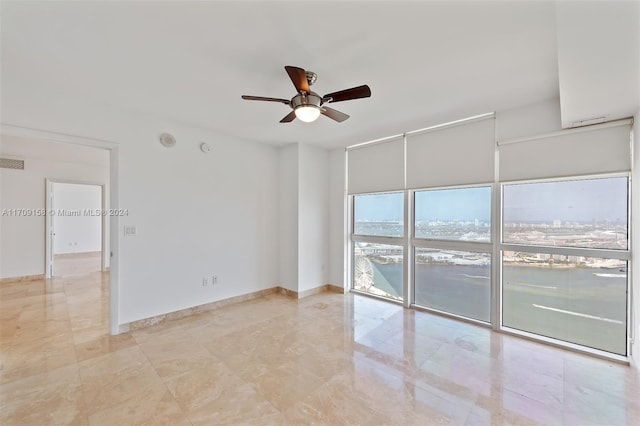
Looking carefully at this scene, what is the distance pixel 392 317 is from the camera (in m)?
3.64

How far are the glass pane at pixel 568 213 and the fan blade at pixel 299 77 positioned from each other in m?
2.73

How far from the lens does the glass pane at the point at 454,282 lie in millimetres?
3400

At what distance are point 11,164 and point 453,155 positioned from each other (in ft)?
26.2

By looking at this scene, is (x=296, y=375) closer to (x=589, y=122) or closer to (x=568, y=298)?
(x=568, y=298)

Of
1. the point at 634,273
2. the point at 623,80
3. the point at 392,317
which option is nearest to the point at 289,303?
the point at 392,317

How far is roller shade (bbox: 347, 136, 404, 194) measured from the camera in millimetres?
4113

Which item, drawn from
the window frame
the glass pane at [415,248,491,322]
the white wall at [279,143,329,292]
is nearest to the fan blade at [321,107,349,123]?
the white wall at [279,143,329,292]

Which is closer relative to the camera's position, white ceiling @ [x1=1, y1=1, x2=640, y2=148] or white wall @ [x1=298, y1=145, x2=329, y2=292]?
white ceiling @ [x1=1, y1=1, x2=640, y2=148]

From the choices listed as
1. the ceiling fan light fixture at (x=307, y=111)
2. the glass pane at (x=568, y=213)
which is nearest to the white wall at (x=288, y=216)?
the ceiling fan light fixture at (x=307, y=111)

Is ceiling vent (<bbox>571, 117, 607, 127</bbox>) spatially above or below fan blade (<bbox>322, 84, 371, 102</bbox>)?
below

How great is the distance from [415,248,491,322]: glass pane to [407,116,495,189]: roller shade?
40.0 inches

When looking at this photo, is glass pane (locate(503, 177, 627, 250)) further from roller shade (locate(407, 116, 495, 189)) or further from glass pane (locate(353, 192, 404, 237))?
glass pane (locate(353, 192, 404, 237))

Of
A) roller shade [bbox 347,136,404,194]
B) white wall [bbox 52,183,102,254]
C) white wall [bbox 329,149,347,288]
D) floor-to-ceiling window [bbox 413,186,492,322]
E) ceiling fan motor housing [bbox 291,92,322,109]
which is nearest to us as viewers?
ceiling fan motor housing [bbox 291,92,322,109]

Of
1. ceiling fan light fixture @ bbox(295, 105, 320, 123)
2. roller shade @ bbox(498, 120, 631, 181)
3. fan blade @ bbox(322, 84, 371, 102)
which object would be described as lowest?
roller shade @ bbox(498, 120, 631, 181)
